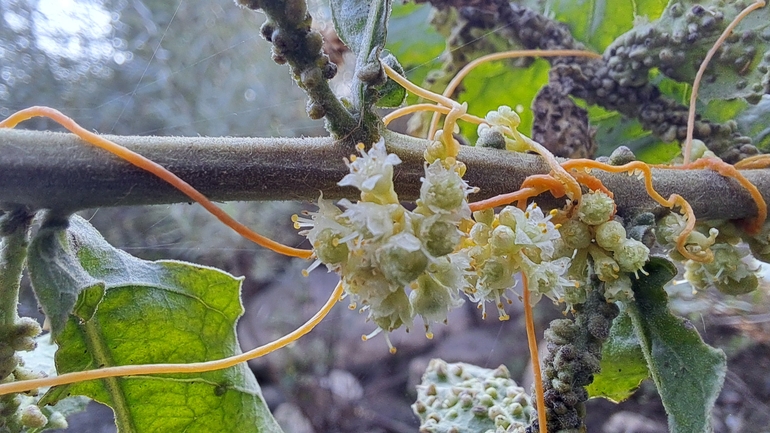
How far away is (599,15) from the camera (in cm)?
108

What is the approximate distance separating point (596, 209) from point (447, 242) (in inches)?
8.4

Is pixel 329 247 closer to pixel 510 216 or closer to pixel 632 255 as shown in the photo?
pixel 510 216

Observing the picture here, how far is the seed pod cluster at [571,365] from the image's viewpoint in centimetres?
57

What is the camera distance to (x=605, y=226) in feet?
2.01

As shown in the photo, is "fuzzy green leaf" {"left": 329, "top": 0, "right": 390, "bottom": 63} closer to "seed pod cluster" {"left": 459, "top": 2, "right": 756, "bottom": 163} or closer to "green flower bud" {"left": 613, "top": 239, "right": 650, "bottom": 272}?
"green flower bud" {"left": 613, "top": 239, "right": 650, "bottom": 272}

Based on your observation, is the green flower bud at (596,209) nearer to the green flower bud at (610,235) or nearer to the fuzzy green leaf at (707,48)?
the green flower bud at (610,235)

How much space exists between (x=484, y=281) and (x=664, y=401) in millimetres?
219

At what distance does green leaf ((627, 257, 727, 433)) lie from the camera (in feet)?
1.88

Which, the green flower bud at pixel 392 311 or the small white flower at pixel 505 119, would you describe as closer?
the green flower bud at pixel 392 311

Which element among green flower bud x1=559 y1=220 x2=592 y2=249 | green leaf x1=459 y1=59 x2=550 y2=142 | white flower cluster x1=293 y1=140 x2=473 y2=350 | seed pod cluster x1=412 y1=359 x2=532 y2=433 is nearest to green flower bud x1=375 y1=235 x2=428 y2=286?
white flower cluster x1=293 y1=140 x2=473 y2=350

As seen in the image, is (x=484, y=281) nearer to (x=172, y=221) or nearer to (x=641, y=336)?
(x=641, y=336)

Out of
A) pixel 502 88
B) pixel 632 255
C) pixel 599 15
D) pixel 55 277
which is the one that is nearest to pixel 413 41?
Result: pixel 502 88

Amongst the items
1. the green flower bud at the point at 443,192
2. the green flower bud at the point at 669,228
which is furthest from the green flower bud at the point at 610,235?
the green flower bud at the point at 443,192

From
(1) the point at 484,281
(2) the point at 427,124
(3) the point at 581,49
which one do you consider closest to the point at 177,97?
(2) the point at 427,124
